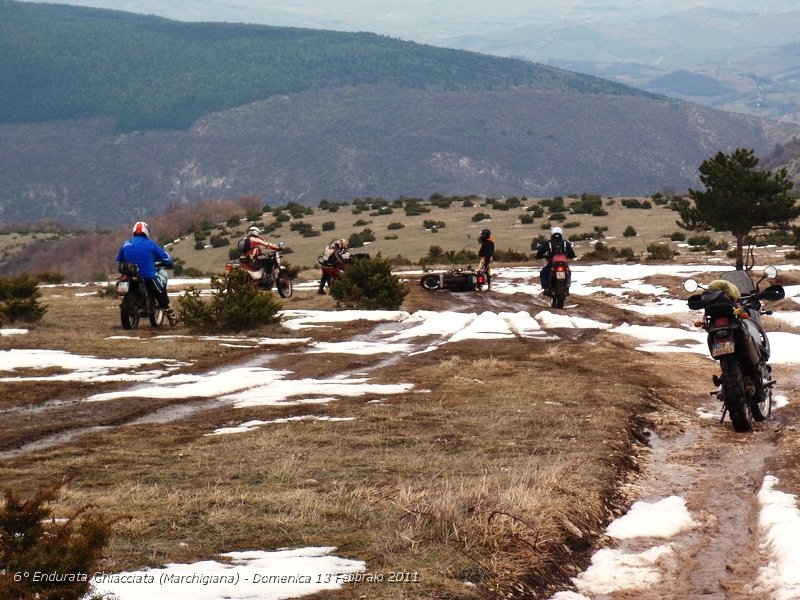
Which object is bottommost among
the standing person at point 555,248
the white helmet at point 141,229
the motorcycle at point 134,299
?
the motorcycle at point 134,299

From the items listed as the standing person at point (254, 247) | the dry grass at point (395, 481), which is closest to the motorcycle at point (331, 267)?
the standing person at point (254, 247)

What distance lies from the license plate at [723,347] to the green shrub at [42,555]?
779cm

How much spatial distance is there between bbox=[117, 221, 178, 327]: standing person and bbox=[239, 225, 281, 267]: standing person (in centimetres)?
601

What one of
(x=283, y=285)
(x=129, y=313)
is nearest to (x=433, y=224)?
(x=283, y=285)

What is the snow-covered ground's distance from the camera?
19.9 feet

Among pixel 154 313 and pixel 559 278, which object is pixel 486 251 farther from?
pixel 154 313

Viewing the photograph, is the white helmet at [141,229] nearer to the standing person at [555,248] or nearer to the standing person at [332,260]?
the standing person at [332,260]

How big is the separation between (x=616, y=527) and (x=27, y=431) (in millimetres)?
5806

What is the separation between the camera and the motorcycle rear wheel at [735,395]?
11.4 metres

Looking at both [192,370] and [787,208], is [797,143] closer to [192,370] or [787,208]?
[787,208]

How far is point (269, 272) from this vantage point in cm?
2752

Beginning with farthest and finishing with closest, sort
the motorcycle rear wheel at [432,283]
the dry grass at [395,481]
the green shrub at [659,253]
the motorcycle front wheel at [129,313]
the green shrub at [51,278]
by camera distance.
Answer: the green shrub at [51,278] < the green shrub at [659,253] < the motorcycle rear wheel at [432,283] < the motorcycle front wheel at [129,313] < the dry grass at [395,481]

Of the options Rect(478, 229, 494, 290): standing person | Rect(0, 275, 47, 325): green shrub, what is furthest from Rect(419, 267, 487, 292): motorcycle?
Rect(0, 275, 47, 325): green shrub

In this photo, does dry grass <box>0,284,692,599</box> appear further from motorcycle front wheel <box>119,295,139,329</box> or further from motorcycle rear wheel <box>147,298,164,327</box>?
motorcycle rear wheel <box>147,298,164,327</box>
